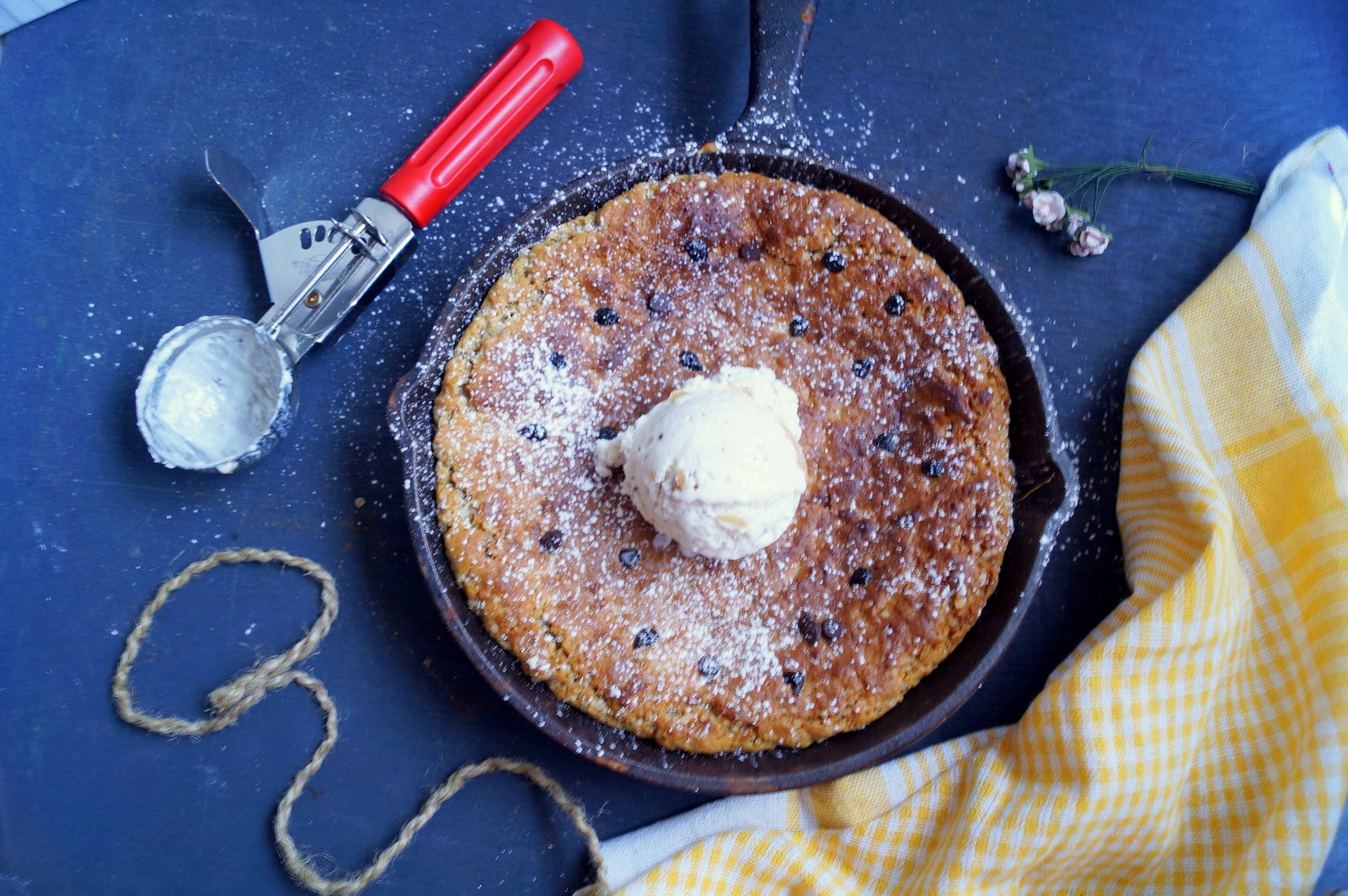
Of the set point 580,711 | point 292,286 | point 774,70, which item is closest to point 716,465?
point 580,711

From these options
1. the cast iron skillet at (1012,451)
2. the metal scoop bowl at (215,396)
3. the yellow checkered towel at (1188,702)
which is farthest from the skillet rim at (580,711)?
the metal scoop bowl at (215,396)

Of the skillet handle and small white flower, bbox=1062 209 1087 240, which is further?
small white flower, bbox=1062 209 1087 240

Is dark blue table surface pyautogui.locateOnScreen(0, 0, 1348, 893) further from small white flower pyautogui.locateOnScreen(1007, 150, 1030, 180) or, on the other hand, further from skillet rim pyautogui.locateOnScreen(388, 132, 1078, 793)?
skillet rim pyautogui.locateOnScreen(388, 132, 1078, 793)

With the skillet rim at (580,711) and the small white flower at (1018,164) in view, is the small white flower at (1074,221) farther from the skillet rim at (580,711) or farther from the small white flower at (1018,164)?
the skillet rim at (580,711)

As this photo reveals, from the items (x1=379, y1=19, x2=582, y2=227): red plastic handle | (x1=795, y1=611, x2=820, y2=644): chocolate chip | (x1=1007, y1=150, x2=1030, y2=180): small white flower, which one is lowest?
(x1=795, y1=611, x2=820, y2=644): chocolate chip

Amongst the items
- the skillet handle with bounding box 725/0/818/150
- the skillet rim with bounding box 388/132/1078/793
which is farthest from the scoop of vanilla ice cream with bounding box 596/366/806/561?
the skillet handle with bounding box 725/0/818/150

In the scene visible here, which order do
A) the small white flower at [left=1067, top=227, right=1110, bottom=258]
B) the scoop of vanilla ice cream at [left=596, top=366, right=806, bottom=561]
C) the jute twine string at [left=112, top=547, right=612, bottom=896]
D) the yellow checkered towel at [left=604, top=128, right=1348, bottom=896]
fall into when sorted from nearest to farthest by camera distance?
1. the scoop of vanilla ice cream at [left=596, top=366, right=806, bottom=561]
2. the yellow checkered towel at [left=604, top=128, right=1348, bottom=896]
3. the jute twine string at [left=112, top=547, right=612, bottom=896]
4. the small white flower at [left=1067, top=227, right=1110, bottom=258]

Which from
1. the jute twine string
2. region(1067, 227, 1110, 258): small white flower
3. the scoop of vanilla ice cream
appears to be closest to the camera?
the scoop of vanilla ice cream
